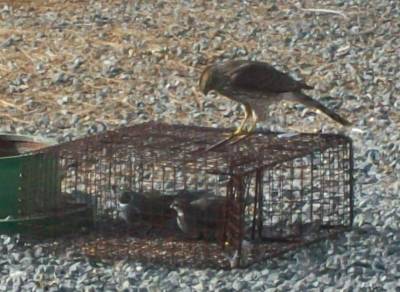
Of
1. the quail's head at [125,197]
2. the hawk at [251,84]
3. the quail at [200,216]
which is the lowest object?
the quail at [200,216]

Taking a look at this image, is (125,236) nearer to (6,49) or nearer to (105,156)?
(105,156)

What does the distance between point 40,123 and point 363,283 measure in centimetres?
509

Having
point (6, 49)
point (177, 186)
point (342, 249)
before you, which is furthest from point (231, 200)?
point (6, 49)

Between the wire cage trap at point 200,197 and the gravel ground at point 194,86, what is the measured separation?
187mm

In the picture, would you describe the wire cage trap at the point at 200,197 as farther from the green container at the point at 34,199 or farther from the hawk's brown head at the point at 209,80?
the hawk's brown head at the point at 209,80

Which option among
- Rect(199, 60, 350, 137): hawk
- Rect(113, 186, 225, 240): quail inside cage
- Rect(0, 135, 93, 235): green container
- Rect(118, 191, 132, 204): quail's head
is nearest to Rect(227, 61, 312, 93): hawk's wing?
Rect(199, 60, 350, 137): hawk

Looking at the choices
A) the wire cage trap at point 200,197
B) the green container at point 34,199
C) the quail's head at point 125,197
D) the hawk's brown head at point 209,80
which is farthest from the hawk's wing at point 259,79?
the green container at point 34,199

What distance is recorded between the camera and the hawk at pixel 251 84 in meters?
9.05

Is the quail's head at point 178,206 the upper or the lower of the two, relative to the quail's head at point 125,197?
lower

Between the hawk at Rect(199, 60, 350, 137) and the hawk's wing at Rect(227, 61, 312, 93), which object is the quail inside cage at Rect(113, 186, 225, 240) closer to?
the hawk at Rect(199, 60, 350, 137)

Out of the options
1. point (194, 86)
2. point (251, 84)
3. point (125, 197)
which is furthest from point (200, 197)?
point (194, 86)

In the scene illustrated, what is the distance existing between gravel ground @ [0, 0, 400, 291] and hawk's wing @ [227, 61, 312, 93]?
92 centimetres

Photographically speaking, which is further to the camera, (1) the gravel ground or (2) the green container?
(2) the green container

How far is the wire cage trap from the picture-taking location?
27.1 feet
